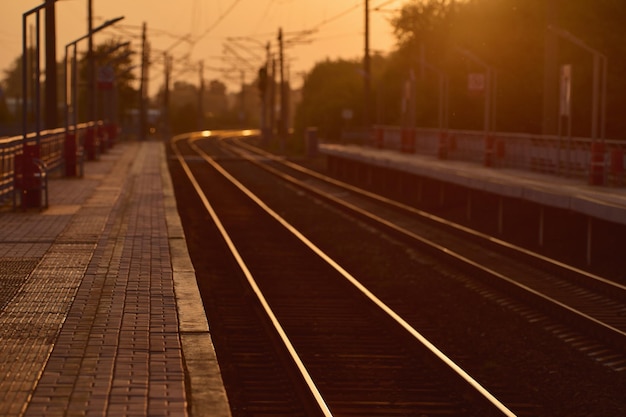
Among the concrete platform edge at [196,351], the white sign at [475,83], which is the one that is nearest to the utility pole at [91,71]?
the white sign at [475,83]

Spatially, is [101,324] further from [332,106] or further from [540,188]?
[332,106]

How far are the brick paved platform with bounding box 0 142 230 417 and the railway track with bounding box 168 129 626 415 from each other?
61 cm

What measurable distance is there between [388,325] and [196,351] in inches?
134

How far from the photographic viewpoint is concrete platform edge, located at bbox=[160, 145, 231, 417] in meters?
7.59

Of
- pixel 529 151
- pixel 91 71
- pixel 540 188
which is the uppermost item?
pixel 91 71

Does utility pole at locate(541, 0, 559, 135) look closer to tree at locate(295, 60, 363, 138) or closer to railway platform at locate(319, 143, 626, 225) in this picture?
railway platform at locate(319, 143, 626, 225)

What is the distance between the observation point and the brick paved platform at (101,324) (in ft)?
24.3

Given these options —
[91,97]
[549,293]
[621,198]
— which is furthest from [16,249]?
[91,97]

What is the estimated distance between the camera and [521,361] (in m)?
10.8

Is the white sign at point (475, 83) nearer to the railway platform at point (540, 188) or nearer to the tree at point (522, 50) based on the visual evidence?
the tree at point (522, 50)

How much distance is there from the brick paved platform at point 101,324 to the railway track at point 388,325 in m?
0.61

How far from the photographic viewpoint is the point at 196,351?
30.2 feet

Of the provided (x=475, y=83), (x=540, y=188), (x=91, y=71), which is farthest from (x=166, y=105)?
(x=540, y=188)

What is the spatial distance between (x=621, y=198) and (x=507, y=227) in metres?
3.73
